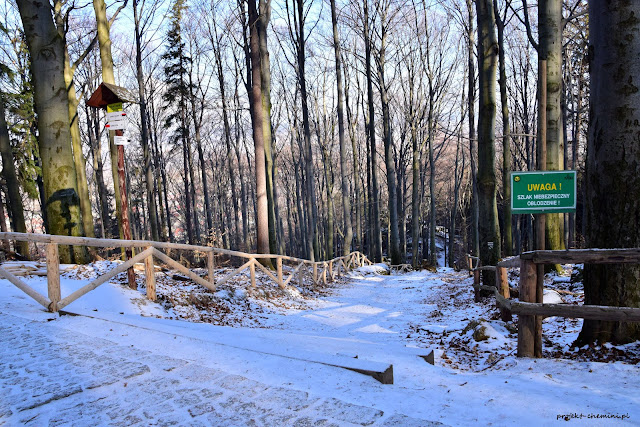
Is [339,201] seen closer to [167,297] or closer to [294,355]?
[167,297]

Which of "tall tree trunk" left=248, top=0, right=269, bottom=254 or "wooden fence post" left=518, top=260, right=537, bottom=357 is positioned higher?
"tall tree trunk" left=248, top=0, right=269, bottom=254

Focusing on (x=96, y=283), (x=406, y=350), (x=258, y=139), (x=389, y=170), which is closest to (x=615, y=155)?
(x=406, y=350)

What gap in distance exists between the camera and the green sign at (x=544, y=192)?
4.83m

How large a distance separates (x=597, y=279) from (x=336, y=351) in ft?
9.61

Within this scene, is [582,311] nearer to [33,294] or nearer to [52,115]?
[33,294]

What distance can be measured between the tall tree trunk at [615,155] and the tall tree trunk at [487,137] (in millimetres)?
5162

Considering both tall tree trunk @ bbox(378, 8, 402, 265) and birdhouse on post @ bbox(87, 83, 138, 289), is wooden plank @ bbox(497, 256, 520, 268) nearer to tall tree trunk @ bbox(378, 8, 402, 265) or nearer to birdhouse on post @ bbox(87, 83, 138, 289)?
birdhouse on post @ bbox(87, 83, 138, 289)

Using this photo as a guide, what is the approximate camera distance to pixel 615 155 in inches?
159

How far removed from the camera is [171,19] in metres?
23.7

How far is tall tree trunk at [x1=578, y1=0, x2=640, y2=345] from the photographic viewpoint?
13.0 ft

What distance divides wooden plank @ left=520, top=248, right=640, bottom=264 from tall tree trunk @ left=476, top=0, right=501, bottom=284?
5596mm

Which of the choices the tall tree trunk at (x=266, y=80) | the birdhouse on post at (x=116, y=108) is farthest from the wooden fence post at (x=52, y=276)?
the tall tree trunk at (x=266, y=80)

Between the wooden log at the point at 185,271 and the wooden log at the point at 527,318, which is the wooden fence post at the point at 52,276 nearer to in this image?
the wooden log at the point at 185,271

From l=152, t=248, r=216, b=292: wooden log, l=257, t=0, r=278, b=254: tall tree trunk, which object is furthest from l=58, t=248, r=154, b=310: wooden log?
l=257, t=0, r=278, b=254: tall tree trunk
